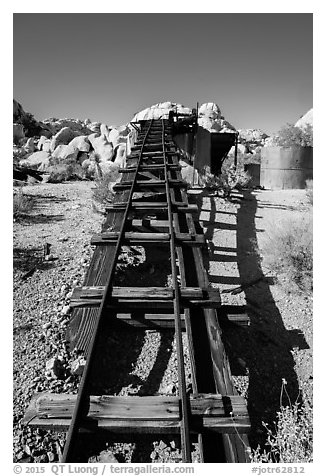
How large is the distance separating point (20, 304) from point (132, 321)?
1893mm

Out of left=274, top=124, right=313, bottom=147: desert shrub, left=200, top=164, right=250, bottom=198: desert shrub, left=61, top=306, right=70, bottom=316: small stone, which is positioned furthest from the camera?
left=274, top=124, right=313, bottom=147: desert shrub

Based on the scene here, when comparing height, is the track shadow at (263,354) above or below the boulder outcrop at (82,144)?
below

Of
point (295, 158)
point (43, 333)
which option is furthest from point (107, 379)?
point (295, 158)

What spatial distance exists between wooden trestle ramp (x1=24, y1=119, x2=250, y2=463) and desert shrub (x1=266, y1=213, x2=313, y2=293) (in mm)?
2549

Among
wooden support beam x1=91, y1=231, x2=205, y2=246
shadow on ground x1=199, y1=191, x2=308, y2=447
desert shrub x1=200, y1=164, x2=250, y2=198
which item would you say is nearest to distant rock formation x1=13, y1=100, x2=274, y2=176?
desert shrub x1=200, y1=164, x2=250, y2=198

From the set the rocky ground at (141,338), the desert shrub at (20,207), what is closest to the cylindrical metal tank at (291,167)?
the rocky ground at (141,338)

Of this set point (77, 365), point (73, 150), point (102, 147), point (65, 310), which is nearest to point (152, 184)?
point (65, 310)

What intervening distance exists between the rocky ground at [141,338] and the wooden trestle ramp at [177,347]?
0.46 meters

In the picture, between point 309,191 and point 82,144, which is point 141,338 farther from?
point 82,144

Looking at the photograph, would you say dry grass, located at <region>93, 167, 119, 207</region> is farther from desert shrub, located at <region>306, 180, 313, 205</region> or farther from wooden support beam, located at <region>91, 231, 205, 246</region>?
desert shrub, located at <region>306, 180, 313, 205</region>

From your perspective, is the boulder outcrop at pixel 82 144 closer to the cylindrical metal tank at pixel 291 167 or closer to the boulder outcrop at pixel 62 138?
the boulder outcrop at pixel 62 138

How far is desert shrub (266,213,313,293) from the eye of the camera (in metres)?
5.62

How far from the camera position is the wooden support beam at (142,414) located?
1.94m

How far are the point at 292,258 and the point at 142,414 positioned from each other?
5151 millimetres
